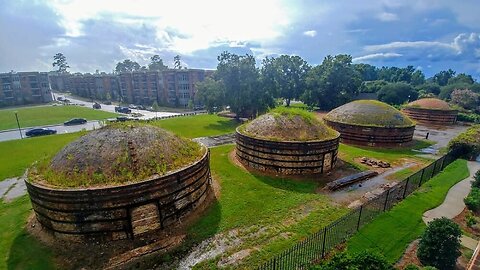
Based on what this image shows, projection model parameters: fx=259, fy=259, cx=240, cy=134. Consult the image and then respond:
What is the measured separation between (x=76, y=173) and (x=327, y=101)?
183ft

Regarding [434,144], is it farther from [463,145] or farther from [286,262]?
[286,262]

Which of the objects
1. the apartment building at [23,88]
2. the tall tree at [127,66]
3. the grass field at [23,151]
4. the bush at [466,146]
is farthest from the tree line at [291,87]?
the tall tree at [127,66]

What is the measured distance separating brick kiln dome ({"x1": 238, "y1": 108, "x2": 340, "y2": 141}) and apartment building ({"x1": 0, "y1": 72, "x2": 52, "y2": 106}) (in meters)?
83.7

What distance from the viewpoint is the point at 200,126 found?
40.7m

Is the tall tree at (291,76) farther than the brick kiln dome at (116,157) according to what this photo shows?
Yes

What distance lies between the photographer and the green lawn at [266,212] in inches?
470

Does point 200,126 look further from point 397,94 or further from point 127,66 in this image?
point 127,66

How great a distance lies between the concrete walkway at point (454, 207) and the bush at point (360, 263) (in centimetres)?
678

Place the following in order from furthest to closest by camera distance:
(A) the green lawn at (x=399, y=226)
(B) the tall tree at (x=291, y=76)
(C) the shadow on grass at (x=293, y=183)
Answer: (B) the tall tree at (x=291, y=76)
(C) the shadow on grass at (x=293, y=183)
(A) the green lawn at (x=399, y=226)

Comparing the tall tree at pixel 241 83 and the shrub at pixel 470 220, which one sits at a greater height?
the tall tree at pixel 241 83

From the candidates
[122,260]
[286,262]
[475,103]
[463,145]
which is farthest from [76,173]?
[475,103]

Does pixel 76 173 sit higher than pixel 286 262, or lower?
higher

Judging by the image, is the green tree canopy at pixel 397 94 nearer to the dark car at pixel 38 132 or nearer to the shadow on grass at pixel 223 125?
the shadow on grass at pixel 223 125

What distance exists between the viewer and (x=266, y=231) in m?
12.8
